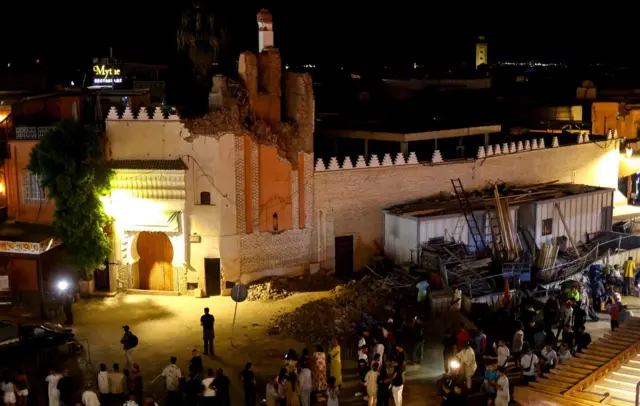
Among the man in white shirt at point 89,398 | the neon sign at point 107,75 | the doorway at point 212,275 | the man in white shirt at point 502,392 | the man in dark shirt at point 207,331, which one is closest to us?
the man in white shirt at point 89,398

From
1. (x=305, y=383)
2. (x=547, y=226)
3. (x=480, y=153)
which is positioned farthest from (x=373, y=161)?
(x=305, y=383)

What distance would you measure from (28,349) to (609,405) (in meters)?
13.1

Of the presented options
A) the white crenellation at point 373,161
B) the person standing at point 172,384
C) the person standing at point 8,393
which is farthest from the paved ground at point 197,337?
the white crenellation at point 373,161

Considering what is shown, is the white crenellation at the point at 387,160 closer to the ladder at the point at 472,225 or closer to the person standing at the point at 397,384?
the ladder at the point at 472,225

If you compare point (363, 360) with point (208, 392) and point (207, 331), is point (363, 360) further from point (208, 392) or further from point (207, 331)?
point (207, 331)

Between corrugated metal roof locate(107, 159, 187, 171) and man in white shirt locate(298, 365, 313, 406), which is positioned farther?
corrugated metal roof locate(107, 159, 187, 171)

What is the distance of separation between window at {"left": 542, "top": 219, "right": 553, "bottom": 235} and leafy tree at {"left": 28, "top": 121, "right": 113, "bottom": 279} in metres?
15.0

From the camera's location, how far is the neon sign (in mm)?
29203

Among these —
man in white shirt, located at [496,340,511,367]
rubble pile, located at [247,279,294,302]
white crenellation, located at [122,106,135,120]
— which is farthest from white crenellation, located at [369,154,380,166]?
man in white shirt, located at [496,340,511,367]

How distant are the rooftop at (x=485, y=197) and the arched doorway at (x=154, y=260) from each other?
7644 millimetres

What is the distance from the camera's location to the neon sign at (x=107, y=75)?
29.2m

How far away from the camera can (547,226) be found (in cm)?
2966

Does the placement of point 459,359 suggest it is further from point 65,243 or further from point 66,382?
point 65,243

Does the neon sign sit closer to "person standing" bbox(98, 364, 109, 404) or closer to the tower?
"person standing" bbox(98, 364, 109, 404)
